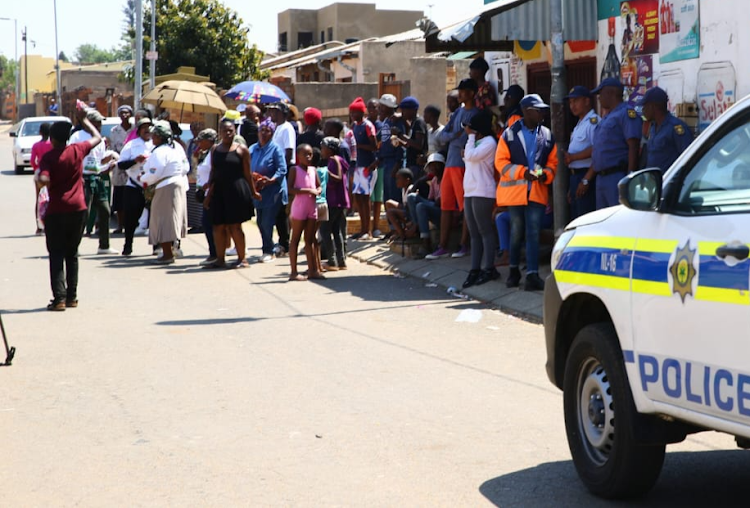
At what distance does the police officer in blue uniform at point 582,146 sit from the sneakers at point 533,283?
90 centimetres

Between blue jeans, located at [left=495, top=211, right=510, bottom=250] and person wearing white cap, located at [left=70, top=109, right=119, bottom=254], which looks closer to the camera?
blue jeans, located at [left=495, top=211, right=510, bottom=250]

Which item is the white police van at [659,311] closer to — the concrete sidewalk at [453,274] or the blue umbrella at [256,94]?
the concrete sidewalk at [453,274]

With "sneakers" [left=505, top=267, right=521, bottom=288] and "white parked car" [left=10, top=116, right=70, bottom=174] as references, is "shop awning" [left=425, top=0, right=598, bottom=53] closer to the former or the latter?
"sneakers" [left=505, top=267, right=521, bottom=288]

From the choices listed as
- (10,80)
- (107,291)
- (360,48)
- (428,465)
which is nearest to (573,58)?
(107,291)

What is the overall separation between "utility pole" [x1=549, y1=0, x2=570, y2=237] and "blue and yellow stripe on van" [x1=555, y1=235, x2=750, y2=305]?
6133 mm

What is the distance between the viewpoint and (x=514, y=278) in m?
12.6

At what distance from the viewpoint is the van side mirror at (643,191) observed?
16.7 feet

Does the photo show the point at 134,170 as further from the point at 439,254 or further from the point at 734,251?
the point at 734,251

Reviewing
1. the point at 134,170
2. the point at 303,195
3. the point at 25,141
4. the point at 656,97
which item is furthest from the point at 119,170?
the point at 25,141

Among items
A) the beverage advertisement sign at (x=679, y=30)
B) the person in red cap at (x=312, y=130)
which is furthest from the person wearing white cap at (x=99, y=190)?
the beverage advertisement sign at (x=679, y=30)

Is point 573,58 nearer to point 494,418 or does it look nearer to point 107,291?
point 107,291

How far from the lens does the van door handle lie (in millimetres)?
4406

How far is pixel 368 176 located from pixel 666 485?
11912 millimetres

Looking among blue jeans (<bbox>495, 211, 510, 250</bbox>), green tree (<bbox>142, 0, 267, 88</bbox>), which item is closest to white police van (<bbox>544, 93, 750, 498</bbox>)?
blue jeans (<bbox>495, 211, 510, 250</bbox>)
